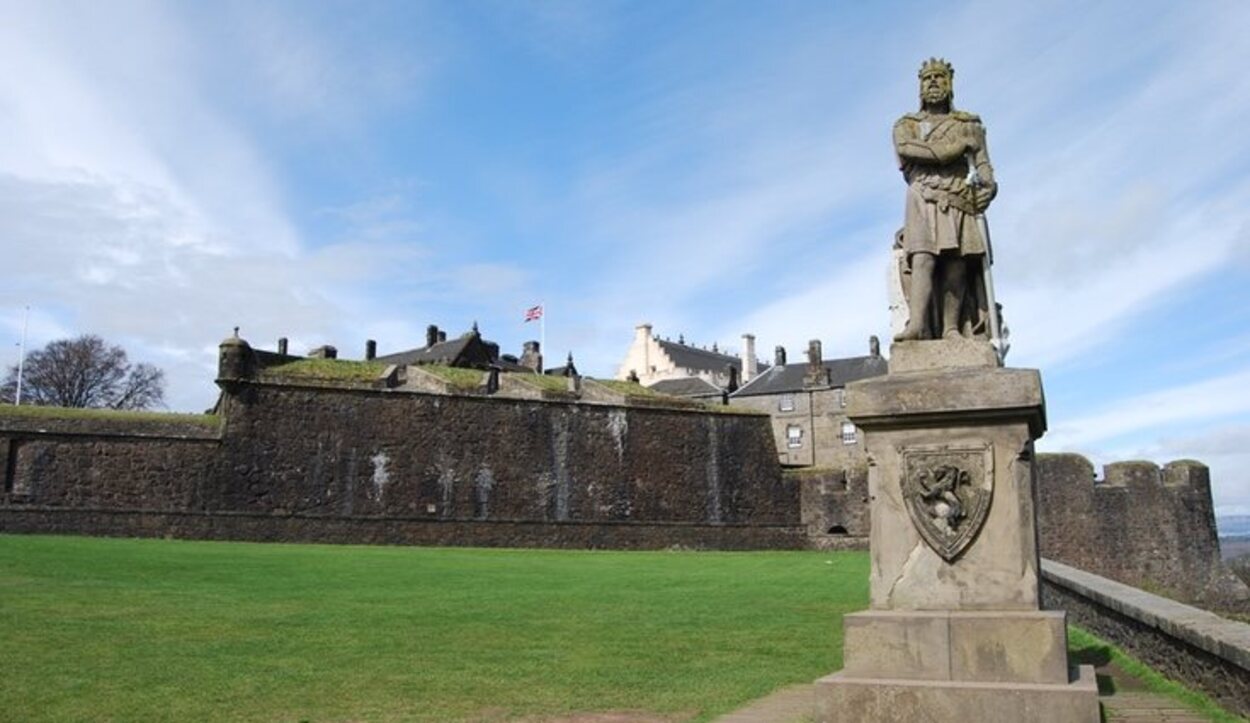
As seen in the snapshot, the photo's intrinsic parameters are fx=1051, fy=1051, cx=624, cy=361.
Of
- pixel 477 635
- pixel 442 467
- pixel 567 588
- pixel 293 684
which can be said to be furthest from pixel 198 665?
pixel 442 467

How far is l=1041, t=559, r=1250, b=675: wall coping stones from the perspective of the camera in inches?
259

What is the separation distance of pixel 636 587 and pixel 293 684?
31.0 ft

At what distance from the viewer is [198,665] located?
27.5ft

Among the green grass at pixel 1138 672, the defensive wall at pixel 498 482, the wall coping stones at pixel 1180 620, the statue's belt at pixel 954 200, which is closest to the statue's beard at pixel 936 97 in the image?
the statue's belt at pixel 954 200

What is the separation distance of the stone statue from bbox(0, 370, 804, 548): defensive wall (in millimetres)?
26405

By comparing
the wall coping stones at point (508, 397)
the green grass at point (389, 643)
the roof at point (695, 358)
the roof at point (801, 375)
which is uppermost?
the roof at point (695, 358)

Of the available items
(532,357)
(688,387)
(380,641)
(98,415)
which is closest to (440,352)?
(532,357)

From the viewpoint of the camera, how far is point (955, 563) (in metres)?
6.02

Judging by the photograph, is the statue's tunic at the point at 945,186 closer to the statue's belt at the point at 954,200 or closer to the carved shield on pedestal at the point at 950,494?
the statue's belt at the point at 954,200

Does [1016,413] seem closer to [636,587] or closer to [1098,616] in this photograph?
[1098,616]

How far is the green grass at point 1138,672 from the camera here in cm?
693

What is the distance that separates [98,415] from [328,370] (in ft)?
22.8

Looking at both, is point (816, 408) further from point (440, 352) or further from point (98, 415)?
point (98, 415)

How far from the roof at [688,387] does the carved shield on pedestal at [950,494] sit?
59499mm
